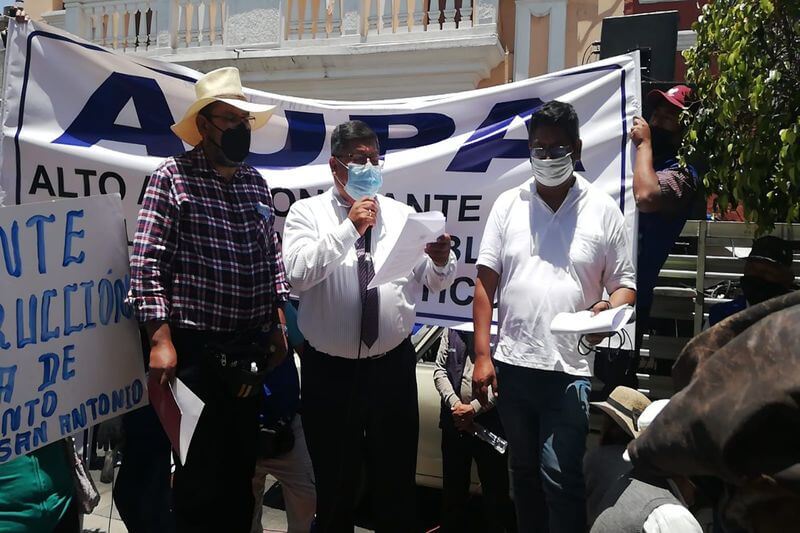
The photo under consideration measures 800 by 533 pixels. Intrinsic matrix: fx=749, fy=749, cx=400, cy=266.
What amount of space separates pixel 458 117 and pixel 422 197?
1.57 ft

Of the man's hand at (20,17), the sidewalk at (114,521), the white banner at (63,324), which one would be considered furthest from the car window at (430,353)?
the man's hand at (20,17)

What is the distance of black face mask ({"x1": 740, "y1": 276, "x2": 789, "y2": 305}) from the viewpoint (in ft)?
11.5

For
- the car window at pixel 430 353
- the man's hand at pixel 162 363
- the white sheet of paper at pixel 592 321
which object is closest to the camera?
the white sheet of paper at pixel 592 321

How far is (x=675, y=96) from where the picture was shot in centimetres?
370

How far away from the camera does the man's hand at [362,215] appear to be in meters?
3.00

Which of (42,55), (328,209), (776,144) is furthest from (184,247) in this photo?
(776,144)

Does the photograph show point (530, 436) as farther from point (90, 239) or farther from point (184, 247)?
point (90, 239)

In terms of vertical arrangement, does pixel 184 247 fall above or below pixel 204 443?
above

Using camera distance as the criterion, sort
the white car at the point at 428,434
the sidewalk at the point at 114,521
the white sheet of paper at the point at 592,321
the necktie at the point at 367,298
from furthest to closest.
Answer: the white car at the point at 428,434 < the sidewalk at the point at 114,521 < the necktie at the point at 367,298 < the white sheet of paper at the point at 592,321

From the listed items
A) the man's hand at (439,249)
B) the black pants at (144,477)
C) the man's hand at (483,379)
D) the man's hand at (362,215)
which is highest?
the man's hand at (362,215)

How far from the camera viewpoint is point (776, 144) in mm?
2803

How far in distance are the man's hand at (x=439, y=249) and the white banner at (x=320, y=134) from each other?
587 millimetres

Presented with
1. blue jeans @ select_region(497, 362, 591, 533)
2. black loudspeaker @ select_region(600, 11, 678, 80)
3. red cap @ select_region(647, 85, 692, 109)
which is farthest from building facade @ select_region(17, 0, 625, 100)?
blue jeans @ select_region(497, 362, 591, 533)

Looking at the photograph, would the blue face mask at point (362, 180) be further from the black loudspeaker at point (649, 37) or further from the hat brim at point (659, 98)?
the black loudspeaker at point (649, 37)
